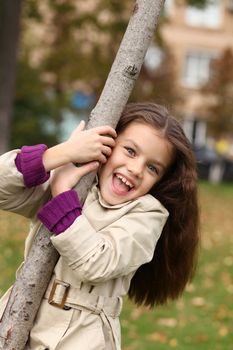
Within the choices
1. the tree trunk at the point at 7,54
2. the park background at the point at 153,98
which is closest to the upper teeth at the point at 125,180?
the park background at the point at 153,98

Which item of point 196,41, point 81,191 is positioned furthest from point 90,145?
point 196,41

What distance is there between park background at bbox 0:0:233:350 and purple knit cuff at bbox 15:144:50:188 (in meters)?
0.74

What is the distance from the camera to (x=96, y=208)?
2746mm

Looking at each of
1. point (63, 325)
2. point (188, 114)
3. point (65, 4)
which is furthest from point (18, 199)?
point (188, 114)

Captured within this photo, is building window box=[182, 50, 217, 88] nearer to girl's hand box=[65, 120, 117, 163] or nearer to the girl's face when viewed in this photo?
the girl's face

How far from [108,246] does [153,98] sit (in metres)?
3.20

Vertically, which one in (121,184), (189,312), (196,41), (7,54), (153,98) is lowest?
(196,41)

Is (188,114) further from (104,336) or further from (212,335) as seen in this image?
(104,336)

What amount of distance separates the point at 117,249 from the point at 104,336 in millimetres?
340

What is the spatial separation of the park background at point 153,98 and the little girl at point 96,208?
0.37 metres

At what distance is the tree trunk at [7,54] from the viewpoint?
17641mm

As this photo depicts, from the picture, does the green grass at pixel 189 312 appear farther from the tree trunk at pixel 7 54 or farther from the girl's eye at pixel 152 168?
the tree trunk at pixel 7 54

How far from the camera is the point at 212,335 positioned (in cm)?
639

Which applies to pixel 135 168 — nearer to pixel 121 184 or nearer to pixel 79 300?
pixel 121 184
